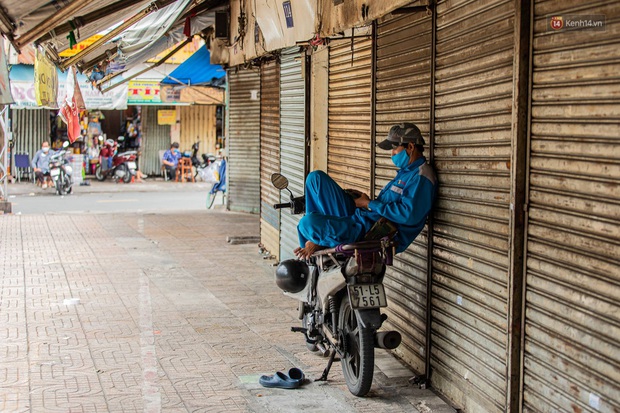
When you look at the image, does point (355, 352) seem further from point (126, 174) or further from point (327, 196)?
→ point (126, 174)

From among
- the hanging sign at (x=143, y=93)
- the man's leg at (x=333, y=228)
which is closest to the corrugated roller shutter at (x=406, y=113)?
the man's leg at (x=333, y=228)

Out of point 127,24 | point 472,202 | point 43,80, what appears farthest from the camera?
point 127,24

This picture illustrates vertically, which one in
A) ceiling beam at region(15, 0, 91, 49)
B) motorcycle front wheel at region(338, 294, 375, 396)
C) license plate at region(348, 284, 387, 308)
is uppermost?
ceiling beam at region(15, 0, 91, 49)

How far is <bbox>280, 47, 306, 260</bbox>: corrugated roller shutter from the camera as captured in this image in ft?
33.7

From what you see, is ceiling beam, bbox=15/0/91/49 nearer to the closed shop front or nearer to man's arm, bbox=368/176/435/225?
the closed shop front

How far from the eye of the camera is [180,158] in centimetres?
2859

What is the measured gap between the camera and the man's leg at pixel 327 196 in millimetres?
6141

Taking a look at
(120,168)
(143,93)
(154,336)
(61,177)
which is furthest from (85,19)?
(120,168)

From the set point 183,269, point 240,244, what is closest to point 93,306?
point 183,269

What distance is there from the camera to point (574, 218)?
4117 mm

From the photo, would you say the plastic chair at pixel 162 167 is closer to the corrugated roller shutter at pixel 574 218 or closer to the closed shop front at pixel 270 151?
the closed shop front at pixel 270 151

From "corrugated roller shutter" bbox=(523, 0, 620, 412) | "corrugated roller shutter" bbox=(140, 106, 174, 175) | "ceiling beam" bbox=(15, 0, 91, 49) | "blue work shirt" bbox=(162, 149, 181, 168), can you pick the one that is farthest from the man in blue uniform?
"corrugated roller shutter" bbox=(140, 106, 174, 175)

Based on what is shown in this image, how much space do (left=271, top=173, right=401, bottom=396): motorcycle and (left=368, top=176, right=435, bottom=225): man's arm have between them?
0.15m

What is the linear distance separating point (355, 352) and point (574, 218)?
2299mm
